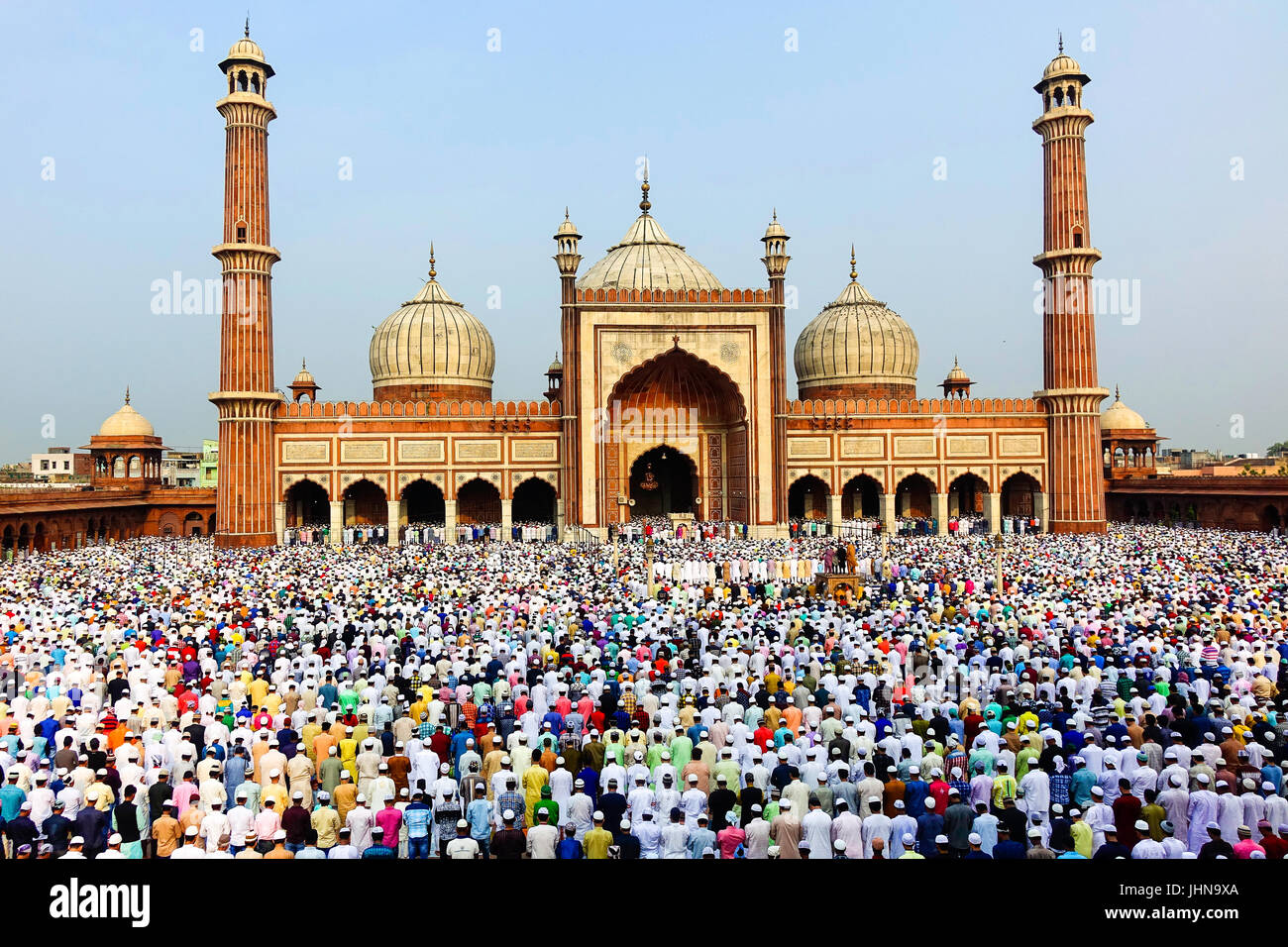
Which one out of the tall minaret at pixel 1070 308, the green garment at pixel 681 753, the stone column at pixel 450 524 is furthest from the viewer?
the tall minaret at pixel 1070 308

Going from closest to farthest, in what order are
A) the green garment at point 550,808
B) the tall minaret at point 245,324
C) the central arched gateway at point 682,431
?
the green garment at point 550,808
the tall minaret at point 245,324
the central arched gateway at point 682,431

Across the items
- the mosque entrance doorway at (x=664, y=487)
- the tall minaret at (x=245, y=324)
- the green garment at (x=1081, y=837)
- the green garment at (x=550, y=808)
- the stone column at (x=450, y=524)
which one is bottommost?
the green garment at (x=1081, y=837)

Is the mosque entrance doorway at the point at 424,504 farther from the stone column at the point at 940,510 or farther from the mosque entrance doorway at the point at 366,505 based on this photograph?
the stone column at the point at 940,510

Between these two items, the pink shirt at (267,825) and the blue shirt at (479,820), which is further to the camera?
the blue shirt at (479,820)

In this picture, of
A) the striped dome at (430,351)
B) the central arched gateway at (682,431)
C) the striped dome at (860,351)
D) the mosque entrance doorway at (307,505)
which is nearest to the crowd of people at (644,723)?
the central arched gateway at (682,431)

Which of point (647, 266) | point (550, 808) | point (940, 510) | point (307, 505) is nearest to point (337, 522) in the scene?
point (307, 505)

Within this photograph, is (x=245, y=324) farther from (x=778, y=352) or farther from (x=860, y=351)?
(x=860, y=351)
